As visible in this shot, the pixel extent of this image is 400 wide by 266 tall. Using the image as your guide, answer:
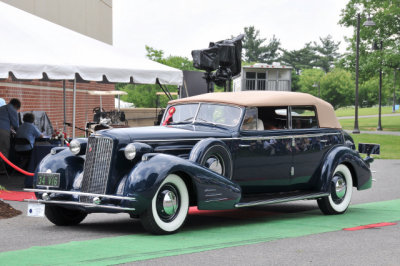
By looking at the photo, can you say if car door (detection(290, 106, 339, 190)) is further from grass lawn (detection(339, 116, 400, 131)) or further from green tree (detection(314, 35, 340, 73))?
green tree (detection(314, 35, 340, 73))

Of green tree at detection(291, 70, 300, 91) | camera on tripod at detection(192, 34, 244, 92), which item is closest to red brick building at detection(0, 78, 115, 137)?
camera on tripod at detection(192, 34, 244, 92)

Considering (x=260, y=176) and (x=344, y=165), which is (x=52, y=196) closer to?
(x=260, y=176)

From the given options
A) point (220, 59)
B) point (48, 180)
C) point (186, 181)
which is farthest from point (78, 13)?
point (186, 181)

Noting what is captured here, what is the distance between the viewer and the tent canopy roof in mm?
12414

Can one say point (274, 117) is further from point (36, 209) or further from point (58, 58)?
point (58, 58)

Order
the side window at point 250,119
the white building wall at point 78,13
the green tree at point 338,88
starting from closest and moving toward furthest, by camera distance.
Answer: the side window at point 250,119
the white building wall at point 78,13
the green tree at point 338,88

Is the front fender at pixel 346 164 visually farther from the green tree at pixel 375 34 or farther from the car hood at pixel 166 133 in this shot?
the green tree at pixel 375 34

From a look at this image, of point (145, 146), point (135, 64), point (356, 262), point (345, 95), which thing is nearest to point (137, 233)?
point (145, 146)

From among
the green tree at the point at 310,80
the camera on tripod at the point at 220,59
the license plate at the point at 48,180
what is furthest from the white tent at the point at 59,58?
the green tree at the point at 310,80

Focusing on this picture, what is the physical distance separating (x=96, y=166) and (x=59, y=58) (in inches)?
219

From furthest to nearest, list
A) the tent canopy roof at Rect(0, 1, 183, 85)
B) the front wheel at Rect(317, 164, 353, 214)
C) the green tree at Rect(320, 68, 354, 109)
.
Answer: the green tree at Rect(320, 68, 354, 109) < the tent canopy roof at Rect(0, 1, 183, 85) < the front wheel at Rect(317, 164, 353, 214)

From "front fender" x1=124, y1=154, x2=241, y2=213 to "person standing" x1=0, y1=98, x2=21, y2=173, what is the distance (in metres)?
7.19

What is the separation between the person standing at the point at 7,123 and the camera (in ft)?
46.1

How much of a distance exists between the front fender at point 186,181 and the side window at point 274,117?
1.50 meters
